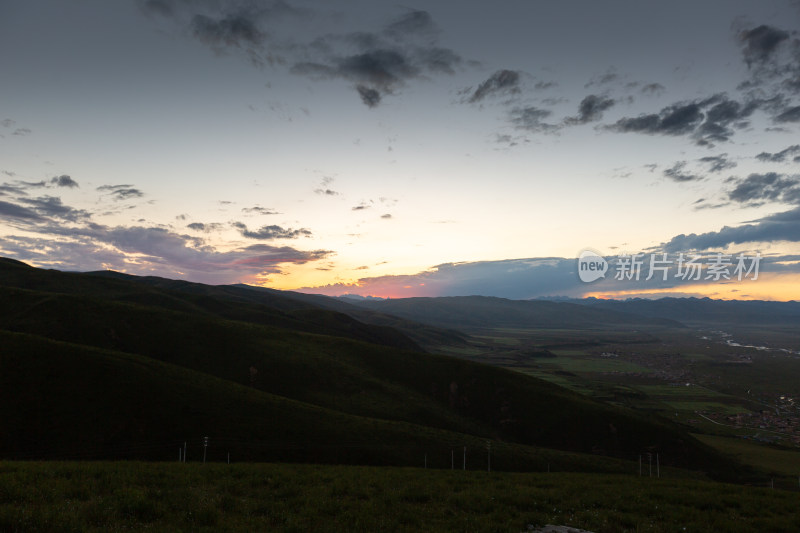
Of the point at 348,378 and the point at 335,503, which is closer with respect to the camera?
the point at 335,503

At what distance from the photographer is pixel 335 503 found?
16844 millimetres

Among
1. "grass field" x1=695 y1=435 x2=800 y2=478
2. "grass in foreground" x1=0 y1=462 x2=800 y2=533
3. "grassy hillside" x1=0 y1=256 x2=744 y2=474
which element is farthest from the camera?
"grassy hillside" x1=0 y1=256 x2=744 y2=474

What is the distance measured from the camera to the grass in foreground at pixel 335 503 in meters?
13.4

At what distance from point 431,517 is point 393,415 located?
63.5 meters

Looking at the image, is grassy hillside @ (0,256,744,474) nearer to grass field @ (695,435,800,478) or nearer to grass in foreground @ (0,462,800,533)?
grass field @ (695,435,800,478)

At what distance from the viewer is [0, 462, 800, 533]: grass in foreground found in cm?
1340

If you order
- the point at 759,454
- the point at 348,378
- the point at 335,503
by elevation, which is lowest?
the point at 759,454

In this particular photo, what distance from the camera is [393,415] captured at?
76.5 m

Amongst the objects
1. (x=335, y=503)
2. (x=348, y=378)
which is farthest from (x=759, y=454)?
(x=335, y=503)

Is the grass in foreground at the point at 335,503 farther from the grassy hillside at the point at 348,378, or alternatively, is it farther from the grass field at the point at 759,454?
the grass field at the point at 759,454

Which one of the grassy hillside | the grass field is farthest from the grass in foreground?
the grass field

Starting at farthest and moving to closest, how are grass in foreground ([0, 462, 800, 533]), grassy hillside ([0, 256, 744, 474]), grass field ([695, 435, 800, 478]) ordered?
grassy hillside ([0, 256, 744, 474]) → grass field ([695, 435, 800, 478]) → grass in foreground ([0, 462, 800, 533])

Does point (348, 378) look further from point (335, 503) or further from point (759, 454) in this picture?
point (759, 454)

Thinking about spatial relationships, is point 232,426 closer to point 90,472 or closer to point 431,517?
point 90,472
